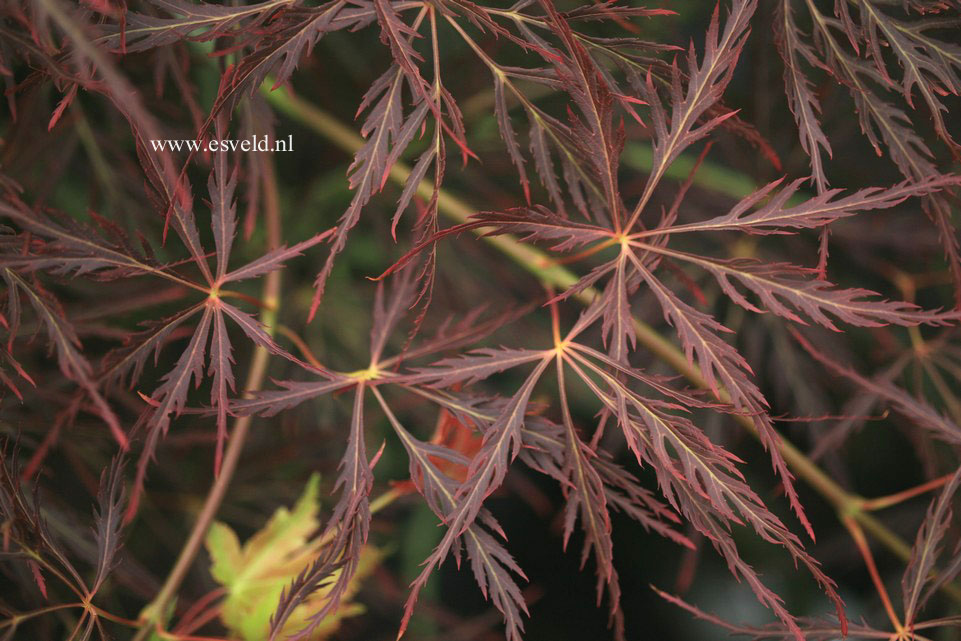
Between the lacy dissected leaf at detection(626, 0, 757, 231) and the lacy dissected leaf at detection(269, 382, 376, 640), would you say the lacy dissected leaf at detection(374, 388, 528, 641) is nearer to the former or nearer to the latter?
the lacy dissected leaf at detection(269, 382, 376, 640)

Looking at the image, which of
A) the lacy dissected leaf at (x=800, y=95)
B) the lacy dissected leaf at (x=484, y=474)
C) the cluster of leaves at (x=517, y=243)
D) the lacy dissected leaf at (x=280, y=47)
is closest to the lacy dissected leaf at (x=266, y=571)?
the cluster of leaves at (x=517, y=243)

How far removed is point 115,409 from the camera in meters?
0.69

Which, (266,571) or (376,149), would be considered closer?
(376,149)

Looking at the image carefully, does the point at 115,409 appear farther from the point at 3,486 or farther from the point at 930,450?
the point at 930,450

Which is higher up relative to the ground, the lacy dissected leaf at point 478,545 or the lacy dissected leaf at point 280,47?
the lacy dissected leaf at point 280,47

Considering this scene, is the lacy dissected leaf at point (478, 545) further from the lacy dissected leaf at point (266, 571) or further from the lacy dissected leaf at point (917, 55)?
the lacy dissected leaf at point (917, 55)

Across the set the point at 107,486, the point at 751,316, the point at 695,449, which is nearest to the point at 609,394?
the point at 695,449

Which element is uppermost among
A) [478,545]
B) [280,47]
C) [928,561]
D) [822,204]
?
[280,47]

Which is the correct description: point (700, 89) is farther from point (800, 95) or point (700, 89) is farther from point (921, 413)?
point (921, 413)

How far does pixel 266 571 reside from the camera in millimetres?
551

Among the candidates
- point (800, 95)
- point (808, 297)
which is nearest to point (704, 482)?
point (808, 297)

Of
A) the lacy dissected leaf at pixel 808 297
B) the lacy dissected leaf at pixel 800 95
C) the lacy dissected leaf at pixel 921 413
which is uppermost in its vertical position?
the lacy dissected leaf at pixel 800 95

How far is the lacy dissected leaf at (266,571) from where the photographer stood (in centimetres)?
54

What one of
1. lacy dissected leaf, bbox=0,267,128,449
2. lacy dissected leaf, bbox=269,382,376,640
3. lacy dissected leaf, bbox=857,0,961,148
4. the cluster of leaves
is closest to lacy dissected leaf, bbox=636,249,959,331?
the cluster of leaves
